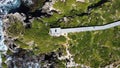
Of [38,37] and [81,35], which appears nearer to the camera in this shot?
[38,37]

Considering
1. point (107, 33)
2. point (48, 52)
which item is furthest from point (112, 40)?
point (48, 52)

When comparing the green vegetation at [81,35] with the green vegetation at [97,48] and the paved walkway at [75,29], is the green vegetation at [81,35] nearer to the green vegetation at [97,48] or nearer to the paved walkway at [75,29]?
the green vegetation at [97,48]

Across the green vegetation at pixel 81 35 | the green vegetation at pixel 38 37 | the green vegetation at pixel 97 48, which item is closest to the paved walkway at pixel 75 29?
the green vegetation at pixel 81 35

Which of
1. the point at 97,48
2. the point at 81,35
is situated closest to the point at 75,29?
the point at 81,35

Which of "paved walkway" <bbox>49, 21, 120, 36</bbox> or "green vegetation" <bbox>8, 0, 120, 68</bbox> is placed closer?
"paved walkway" <bbox>49, 21, 120, 36</bbox>

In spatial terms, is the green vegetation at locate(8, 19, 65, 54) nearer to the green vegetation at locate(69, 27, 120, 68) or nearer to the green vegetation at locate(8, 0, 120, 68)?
the green vegetation at locate(8, 0, 120, 68)

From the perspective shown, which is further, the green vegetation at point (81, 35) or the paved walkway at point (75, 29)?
the green vegetation at point (81, 35)

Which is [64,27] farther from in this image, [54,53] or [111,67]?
[111,67]

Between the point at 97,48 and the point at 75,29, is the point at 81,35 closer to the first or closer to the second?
the point at 75,29

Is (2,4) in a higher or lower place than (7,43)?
higher

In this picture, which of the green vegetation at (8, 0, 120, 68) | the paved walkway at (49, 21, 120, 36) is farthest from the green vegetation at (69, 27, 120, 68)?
the paved walkway at (49, 21, 120, 36)

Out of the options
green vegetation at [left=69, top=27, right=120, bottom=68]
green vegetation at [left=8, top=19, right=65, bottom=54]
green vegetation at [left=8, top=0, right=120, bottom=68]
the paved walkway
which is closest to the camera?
the paved walkway
